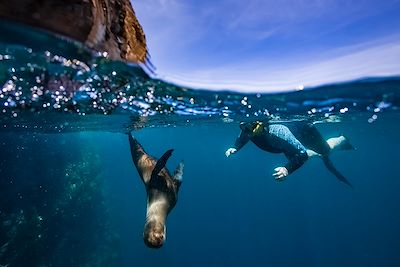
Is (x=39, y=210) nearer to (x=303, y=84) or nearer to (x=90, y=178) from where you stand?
(x=90, y=178)

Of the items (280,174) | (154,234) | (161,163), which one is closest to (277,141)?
(280,174)

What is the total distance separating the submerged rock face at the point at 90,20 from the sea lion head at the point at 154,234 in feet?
9.53

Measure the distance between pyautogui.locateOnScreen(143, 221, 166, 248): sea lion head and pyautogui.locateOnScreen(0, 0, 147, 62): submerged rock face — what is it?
114 inches

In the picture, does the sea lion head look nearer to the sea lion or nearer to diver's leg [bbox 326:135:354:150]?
the sea lion

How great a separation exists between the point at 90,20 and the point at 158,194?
13.2 feet

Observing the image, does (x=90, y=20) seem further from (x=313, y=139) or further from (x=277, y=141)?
(x=313, y=139)

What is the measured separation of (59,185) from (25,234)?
445 centimetres

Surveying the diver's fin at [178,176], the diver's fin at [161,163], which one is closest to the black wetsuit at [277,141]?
the diver's fin at [178,176]

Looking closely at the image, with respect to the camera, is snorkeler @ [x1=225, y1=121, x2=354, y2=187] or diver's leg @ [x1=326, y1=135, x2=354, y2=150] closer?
snorkeler @ [x1=225, y1=121, x2=354, y2=187]

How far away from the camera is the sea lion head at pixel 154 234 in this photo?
18.0 feet

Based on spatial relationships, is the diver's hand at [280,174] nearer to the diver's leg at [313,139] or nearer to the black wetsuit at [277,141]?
the black wetsuit at [277,141]

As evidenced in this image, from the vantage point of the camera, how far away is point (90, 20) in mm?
3893

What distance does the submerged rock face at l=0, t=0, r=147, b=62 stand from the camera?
142 inches

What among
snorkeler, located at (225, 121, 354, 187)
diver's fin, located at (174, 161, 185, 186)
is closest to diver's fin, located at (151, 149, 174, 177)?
diver's fin, located at (174, 161, 185, 186)
